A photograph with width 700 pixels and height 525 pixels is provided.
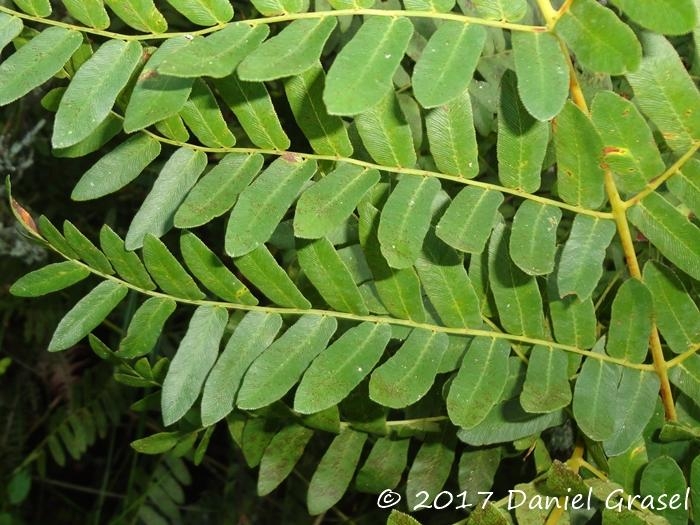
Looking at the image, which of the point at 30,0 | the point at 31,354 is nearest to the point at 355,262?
the point at 30,0

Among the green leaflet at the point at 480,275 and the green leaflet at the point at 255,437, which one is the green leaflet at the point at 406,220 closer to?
the green leaflet at the point at 480,275

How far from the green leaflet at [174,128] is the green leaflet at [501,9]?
0.31 meters

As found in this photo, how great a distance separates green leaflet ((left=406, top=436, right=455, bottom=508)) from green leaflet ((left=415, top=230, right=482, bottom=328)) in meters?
0.23

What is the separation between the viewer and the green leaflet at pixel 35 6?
75 centimetres

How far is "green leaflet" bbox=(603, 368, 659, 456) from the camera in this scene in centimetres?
81

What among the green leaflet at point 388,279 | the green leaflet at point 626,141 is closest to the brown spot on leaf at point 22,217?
the green leaflet at point 388,279

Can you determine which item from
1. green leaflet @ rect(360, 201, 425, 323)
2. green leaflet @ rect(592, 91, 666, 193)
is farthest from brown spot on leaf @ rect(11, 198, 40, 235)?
green leaflet @ rect(592, 91, 666, 193)

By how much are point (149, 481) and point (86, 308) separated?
4.06 feet

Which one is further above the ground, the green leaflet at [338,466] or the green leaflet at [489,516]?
the green leaflet at [489,516]

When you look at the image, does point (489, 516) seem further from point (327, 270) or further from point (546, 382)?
point (327, 270)

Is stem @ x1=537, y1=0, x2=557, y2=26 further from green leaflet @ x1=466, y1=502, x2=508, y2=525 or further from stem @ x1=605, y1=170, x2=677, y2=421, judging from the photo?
green leaflet @ x1=466, y1=502, x2=508, y2=525

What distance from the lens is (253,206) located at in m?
0.75

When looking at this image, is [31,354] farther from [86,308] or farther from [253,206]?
[253,206]

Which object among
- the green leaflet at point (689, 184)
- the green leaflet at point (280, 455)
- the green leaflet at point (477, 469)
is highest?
the green leaflet at point (689, 184)
